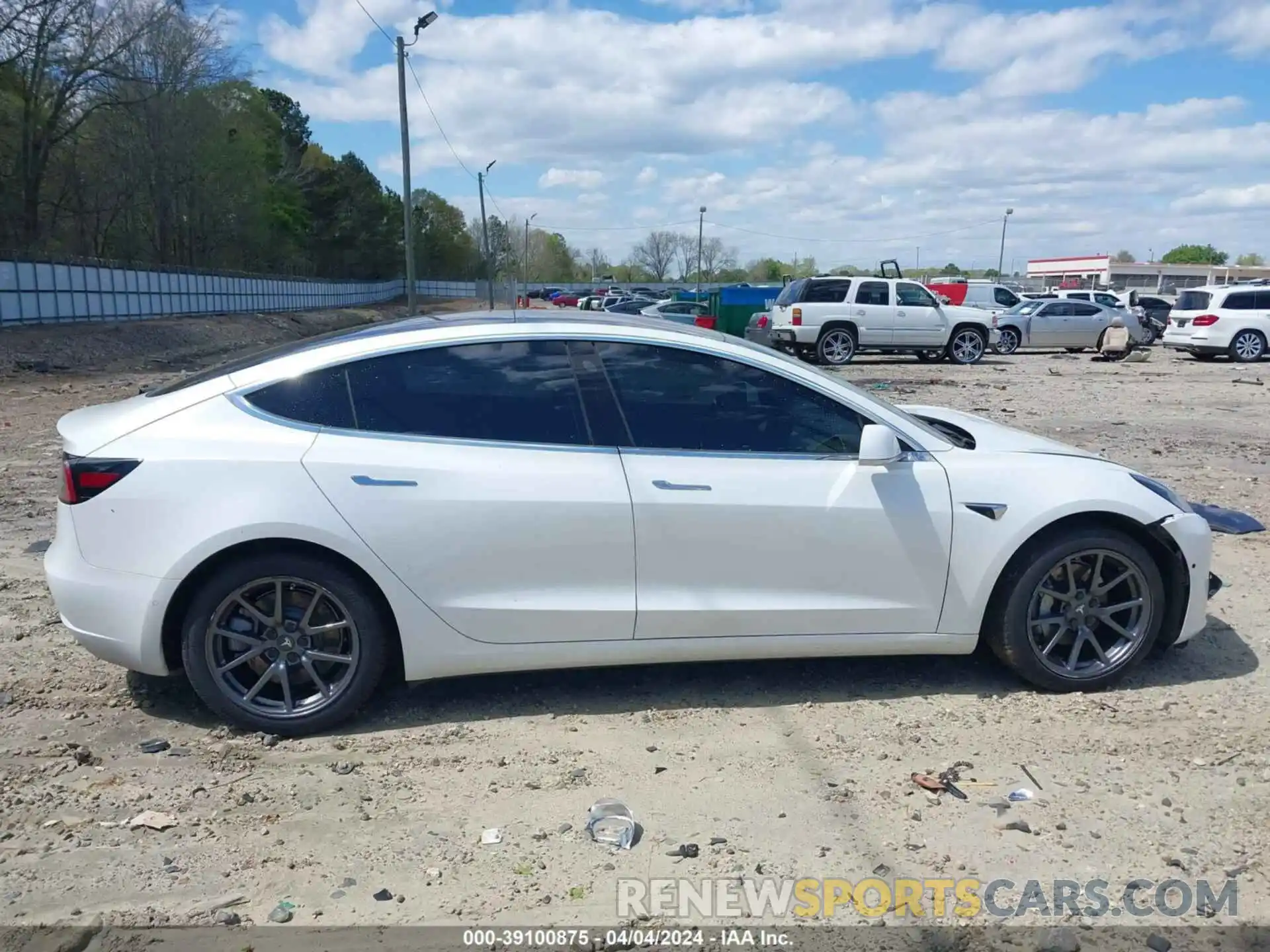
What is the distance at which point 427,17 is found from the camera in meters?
27.6

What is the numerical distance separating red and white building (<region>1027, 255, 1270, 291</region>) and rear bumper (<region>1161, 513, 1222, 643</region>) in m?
85.6

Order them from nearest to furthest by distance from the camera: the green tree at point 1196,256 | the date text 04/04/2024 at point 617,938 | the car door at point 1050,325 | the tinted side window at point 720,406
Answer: the date text 04/04/2024 at point 617,938, the tinted side window at point 720,406, the car door at point 1050,325, the green tree at point 1196,256

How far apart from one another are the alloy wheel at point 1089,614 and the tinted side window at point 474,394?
2.09 metres

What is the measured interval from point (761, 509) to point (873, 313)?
1961cm

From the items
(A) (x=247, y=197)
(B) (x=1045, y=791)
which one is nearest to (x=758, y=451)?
(B) (x=1045, y=791)

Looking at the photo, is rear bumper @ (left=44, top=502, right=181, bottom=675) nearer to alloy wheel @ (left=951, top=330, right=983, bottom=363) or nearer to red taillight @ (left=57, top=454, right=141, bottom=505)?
red taillight @ (left=57, top=454, right=141, bottom=505)

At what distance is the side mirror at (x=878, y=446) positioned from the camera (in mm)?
4074

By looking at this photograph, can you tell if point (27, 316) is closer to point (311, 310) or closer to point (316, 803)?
point (316, 803)

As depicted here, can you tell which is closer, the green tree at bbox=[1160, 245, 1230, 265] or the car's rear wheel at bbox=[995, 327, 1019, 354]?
the car's rear wheel at bbox=[995, 327, 1019, 354]

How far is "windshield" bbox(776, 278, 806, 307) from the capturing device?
22625 mm

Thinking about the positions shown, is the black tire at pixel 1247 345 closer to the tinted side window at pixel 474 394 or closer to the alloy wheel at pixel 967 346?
the alloy wheel at pixel 967 346

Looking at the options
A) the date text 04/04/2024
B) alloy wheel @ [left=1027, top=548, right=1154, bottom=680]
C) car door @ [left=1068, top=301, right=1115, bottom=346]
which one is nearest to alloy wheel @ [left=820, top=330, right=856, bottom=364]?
car door @ [left=1068, top=301, right=1115, bottom=346]

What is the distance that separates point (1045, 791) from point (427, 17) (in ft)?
93.4

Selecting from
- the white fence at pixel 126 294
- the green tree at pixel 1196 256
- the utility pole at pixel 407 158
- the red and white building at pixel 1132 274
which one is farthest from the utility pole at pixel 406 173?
the green tree at pixel 1196 256
